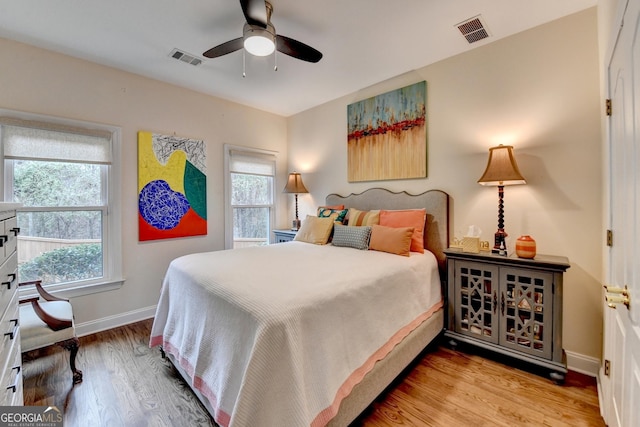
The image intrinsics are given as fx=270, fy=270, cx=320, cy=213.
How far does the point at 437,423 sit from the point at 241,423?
120 cm

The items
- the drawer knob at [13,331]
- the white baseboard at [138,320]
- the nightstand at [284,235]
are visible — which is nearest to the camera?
the drawer knob at [13,331]

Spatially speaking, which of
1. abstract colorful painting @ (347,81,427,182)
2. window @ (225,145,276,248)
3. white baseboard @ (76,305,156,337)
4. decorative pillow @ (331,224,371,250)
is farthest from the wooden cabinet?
white baseboard @ (76,305,156,337)

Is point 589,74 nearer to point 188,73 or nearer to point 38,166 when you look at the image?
point 188,73

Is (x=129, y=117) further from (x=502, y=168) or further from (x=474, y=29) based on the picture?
(x=502, y=168)

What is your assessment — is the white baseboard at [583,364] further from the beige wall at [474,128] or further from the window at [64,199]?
the window at [64,199]

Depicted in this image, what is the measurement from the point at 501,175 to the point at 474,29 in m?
1.27

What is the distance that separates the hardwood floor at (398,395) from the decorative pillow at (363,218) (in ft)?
4.47

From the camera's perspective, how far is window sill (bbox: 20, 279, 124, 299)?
101 inches

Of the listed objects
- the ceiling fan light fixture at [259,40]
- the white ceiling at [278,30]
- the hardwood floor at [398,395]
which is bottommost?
the hardwood floor at [398,395]

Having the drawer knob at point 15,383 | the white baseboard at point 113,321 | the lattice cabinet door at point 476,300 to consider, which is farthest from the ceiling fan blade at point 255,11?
the white baseboard at point 113,321

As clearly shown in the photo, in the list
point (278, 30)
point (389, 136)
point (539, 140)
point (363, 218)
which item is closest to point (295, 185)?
point (363, 218)

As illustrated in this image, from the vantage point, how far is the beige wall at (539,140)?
209 cm

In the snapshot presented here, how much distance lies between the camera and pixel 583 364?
2102 mm

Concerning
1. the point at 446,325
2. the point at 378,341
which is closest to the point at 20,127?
the point at 378,341
